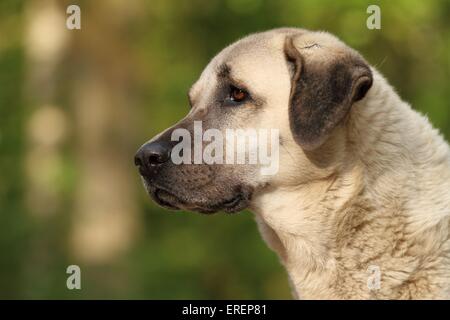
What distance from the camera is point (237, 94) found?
4914 millimetres

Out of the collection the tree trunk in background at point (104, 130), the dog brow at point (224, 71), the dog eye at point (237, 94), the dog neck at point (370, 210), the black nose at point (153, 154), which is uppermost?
the tree trunk in background at point (104, 130)

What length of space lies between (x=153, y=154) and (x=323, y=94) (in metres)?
0.91

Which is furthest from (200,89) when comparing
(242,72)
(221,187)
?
(221,187)

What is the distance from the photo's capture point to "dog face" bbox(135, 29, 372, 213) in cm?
453

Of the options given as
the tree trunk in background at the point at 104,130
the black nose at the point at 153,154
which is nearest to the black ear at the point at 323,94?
the black nose at the point at 153,154

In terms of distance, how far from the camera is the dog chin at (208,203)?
478 centimetres

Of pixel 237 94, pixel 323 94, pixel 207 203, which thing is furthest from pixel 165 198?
pixel 323 94

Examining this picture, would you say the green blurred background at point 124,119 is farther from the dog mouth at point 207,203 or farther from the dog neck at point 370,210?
the dog neck at point 370,210

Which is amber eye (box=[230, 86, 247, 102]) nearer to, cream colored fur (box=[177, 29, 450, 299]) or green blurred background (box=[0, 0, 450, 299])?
cream colored fur (box=[177, 29, 450, 299])

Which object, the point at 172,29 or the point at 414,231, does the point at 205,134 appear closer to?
the point at 414,231

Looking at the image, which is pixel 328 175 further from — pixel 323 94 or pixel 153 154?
pixel 153 154

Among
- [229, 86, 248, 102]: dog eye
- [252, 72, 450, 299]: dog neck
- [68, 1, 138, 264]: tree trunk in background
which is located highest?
[68, 1, 138, 264]: tree trunk in background

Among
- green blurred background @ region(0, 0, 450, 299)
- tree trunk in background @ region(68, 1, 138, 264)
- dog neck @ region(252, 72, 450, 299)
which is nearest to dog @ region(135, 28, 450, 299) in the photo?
dog neck @ region(252, 72, 450, 299)

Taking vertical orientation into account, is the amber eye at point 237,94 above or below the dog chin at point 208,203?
above
